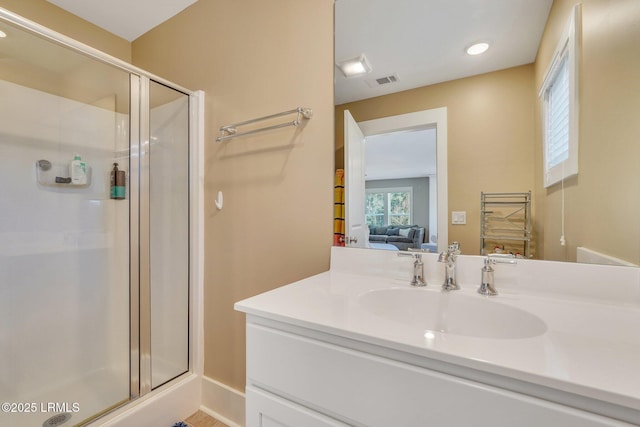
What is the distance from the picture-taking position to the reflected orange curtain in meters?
1.23

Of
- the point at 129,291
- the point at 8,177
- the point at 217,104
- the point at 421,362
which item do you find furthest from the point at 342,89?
the point at 8,177

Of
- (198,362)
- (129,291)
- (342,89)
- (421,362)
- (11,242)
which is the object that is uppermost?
(342,89)

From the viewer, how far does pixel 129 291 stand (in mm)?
1563

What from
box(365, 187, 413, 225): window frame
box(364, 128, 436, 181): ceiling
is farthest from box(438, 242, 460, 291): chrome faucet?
box(364, 128, 436, 181): ceiling

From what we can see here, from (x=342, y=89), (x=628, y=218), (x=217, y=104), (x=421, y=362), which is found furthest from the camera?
(x=217, y=104)

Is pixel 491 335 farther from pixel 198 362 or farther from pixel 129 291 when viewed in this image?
pixel 129 291

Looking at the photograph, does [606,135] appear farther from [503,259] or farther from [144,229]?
[144,229]

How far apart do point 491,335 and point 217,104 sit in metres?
1.66

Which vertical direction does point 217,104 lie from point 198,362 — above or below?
above

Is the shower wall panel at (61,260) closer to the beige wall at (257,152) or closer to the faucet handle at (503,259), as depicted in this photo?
the beige wall at (257,152)

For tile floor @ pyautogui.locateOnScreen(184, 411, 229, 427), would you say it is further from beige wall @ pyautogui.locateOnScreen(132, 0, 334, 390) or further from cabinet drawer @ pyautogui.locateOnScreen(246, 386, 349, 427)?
cabinet drawer @ pyautogui.locateOnScreen(246, 386, 349, 427)

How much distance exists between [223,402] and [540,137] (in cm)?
188

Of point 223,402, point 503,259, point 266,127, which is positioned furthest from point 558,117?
point 223,402

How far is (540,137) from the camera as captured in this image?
0.90 m
